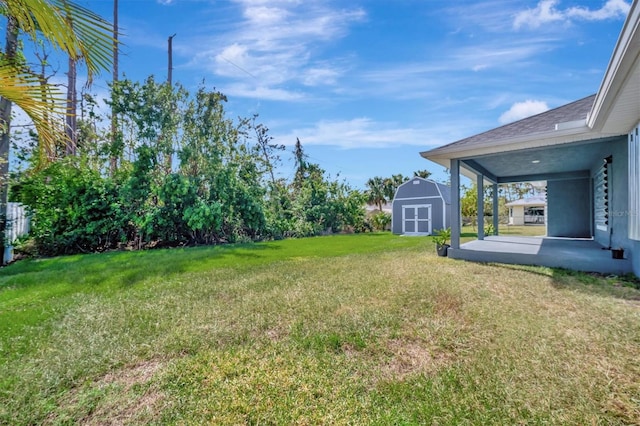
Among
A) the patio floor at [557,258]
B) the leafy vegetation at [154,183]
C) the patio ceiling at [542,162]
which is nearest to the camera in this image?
the patio floor at [557,258]

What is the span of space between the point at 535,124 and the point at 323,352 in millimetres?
7444

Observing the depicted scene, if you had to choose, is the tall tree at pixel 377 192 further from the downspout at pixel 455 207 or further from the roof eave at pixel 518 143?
the roof eave at pixel 518 143

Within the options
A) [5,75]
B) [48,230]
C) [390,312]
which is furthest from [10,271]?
[390,312]

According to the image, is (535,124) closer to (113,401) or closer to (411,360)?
(411,360)

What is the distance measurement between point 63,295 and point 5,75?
3.60 m

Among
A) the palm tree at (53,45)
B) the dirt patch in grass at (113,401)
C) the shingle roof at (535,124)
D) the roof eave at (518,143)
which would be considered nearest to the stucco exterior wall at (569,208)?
the shingle roof at (535,124)

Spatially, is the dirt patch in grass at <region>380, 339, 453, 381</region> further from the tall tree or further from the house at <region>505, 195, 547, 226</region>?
→ the house at <region>505, 195, 547, 226</region>

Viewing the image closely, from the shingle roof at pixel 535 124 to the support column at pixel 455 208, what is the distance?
0.67 m

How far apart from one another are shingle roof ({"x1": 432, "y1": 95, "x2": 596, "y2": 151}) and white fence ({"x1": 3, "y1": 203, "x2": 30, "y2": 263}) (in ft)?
37.5

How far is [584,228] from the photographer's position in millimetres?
11523

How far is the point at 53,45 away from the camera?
258 cm

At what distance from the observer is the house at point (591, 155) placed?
3.79 m

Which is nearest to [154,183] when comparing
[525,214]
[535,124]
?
[535,124]

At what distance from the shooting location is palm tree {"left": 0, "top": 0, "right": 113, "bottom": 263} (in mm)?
2279
